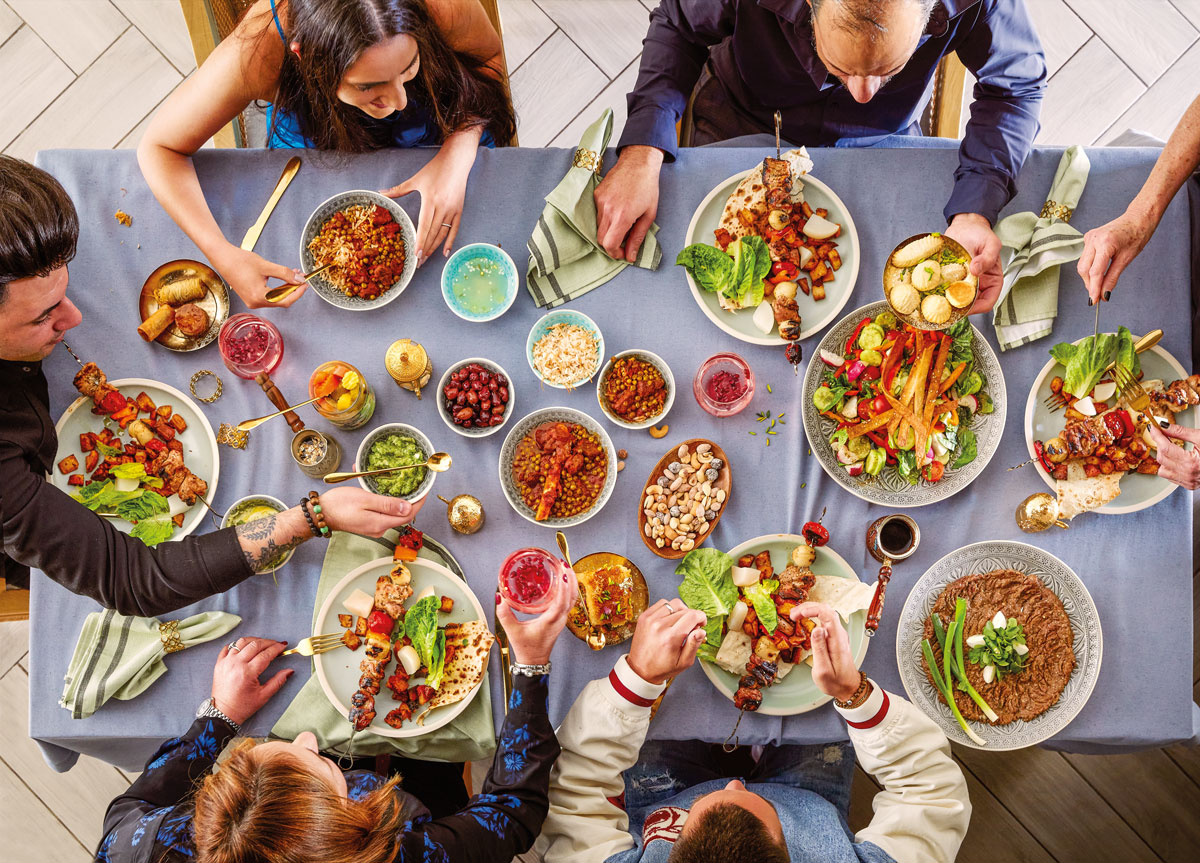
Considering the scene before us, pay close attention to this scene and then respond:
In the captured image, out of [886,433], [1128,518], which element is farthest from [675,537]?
[1128,518]

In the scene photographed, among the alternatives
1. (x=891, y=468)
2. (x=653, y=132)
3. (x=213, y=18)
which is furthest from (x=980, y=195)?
(x=213, y=18)

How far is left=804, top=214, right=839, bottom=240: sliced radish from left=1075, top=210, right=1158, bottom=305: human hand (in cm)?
58

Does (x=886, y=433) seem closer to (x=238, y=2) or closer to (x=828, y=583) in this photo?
(x=828, y=583)

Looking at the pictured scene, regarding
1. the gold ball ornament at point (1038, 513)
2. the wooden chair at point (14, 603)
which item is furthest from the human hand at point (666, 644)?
the wooden chair at point (14, 603)

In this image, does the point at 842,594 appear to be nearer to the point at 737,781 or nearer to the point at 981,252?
the point at 737,781

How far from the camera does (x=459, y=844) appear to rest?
5.18ft

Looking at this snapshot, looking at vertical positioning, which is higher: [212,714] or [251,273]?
[251,273]

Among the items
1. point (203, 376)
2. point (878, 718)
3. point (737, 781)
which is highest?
point (203, 376)

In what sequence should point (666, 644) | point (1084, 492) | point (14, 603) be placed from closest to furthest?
point (666, 644)
point (1084, 492)
point (14, 603)

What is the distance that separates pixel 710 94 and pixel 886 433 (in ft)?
4.06

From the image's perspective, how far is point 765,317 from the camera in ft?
5.89

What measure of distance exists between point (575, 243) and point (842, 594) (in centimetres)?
107

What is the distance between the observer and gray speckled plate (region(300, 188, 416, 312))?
1.82 metres

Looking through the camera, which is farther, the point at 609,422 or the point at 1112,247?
the point at 609,422
